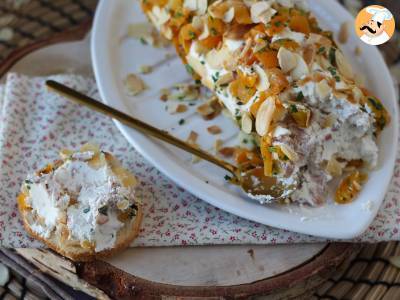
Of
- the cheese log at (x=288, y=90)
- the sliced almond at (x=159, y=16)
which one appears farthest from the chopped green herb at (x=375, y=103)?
the sliced almond at (x=159, y=16)

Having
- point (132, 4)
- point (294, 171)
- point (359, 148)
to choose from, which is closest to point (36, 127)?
point (132, 4)

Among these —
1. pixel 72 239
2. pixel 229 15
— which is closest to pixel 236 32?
pixel 229 15

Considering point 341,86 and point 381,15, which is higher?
point 381,15

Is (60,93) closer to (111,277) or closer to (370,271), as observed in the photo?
(111,277)

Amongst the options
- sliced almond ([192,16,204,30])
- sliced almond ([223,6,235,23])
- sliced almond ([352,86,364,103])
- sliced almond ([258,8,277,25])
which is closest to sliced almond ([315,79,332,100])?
sliced almond ([352,86,364,103])

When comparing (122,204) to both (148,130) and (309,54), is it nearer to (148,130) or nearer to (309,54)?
(148,130)

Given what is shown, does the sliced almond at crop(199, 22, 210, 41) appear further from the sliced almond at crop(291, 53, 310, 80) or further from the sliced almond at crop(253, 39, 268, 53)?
the sliced almond at crop(291, 53, 310, 80)
